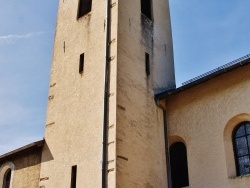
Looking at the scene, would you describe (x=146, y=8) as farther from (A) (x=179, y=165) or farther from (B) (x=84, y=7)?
(A) (x=179, y=165)

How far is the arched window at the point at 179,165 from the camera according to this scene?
11.6m

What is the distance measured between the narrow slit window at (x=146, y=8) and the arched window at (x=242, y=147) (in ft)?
19.2

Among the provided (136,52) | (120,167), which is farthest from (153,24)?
(120,167)

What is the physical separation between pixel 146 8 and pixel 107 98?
509cm

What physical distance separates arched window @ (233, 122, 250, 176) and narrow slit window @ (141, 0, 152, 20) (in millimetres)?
5866

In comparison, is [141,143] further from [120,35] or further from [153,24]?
Result: [153,24]

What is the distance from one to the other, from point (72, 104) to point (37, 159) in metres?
2.19

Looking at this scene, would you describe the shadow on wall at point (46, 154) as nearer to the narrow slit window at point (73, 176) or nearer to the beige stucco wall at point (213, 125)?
the narrow slit window at point (73, 176)

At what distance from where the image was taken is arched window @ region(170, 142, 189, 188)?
38.1 feet

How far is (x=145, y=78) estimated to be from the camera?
12719mm

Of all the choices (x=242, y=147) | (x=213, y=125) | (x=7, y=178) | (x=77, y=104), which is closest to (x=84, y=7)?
(x=77, y=104)

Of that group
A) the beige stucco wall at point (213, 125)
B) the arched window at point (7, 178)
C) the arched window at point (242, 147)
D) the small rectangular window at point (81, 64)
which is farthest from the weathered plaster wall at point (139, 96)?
the arched window at point (7, 178)

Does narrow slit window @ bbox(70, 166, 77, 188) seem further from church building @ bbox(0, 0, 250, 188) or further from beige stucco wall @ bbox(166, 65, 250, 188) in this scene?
beige stucco wall @ bbox(166, 65, 250, 188)

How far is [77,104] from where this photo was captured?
481 inches
